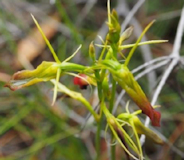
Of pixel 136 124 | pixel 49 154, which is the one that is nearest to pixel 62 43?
pixel 49 154

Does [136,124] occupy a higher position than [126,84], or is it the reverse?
[126,84]

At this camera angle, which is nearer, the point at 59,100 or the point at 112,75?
the point at 112,75

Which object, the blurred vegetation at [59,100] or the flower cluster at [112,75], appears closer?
the flower cluster at [112,75]

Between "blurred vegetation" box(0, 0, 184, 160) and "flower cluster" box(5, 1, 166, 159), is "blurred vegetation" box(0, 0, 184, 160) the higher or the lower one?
the lower one

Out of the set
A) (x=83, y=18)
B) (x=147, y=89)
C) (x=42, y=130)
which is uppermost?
(x=83, y=18)

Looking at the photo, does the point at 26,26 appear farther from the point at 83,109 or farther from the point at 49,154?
the point at 49,154

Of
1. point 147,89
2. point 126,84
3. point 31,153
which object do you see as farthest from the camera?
point 147,89

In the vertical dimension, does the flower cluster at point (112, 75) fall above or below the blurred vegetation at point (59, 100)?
above

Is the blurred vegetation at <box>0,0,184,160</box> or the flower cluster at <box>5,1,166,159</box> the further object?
the blurred vegetation at <box>0,0,184,160</box>
